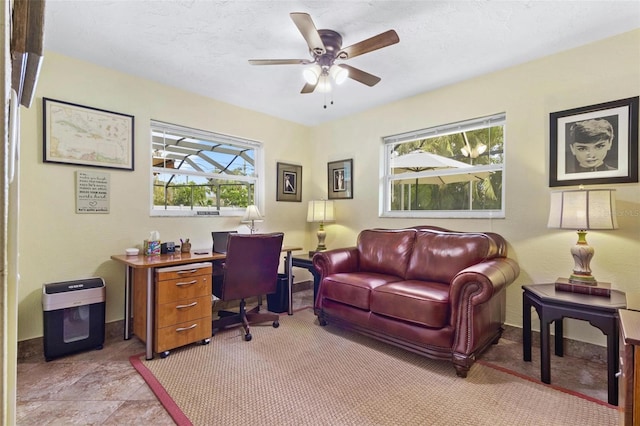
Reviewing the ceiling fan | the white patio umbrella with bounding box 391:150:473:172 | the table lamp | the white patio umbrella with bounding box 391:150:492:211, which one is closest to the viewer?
the ceiling fan

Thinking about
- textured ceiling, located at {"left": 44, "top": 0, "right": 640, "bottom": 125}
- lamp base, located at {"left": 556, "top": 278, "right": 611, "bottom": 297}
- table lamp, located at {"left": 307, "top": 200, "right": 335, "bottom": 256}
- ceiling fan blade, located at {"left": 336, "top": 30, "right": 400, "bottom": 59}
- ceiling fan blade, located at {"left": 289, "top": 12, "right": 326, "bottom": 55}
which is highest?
textured ceiling, located at {"left": 44, "top": 0, "right": 640, "bottom": 125}

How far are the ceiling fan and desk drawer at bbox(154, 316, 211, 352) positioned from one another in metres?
2.08

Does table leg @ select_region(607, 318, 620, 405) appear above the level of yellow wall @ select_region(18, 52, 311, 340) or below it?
below

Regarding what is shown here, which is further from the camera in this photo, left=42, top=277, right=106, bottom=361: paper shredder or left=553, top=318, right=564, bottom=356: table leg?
left=553, top=318, right=564, bottom=356: table leg

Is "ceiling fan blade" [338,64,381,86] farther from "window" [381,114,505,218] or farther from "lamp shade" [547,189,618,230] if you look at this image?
"lamp shade" [547,189,618,230]

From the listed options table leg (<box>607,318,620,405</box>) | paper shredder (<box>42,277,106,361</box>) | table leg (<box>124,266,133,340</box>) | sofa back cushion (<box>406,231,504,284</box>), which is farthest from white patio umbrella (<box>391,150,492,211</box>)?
paper shredder (<box>42,277,106,361</box>)

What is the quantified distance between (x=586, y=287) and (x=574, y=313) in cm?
29

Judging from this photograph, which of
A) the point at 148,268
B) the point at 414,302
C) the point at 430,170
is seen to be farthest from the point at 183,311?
the point at 430,170

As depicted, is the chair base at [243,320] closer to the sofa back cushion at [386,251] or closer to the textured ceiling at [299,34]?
the sofa back cushion at [386,251]

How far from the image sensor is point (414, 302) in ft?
7.55

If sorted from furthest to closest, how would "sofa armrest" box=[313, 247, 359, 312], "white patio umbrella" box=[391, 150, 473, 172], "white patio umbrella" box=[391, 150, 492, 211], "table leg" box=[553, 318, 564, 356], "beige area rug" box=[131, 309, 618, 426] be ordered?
"white patio umbrella" box=[391, 150, 473, 172], "white patio umbrella" box=[391, 150, 492, 211], "sofa armrest" box=[313, 247, 359, 312], "table leg" box=[553, 318, 564, 356], "beige area rug" box=[131, 309, 618, 426]

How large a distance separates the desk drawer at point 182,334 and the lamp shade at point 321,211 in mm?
1847

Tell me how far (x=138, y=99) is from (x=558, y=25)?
11.5ft

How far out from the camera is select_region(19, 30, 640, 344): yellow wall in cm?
232
